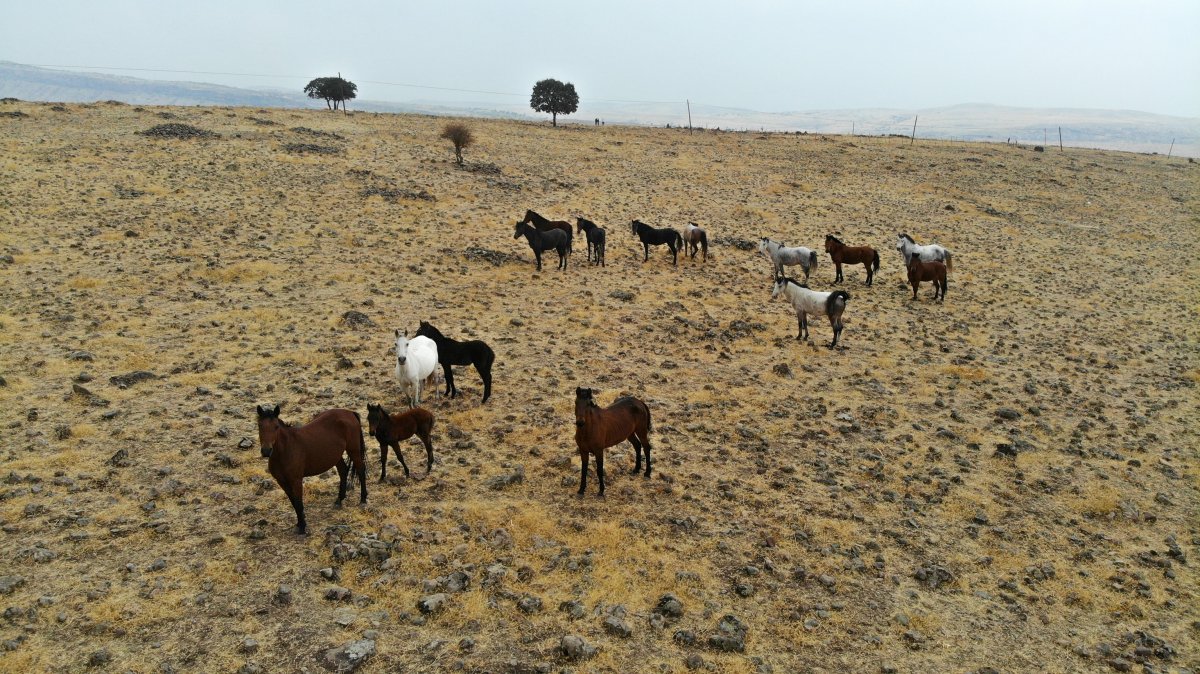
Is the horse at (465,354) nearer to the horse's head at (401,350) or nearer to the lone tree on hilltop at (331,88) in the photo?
the horse's head at (401,350)

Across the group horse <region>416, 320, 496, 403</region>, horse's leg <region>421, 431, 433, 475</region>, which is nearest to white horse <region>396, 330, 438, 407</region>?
horse <region>416, 320, 496, 403</region>

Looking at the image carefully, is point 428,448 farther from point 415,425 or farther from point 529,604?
point 529,604

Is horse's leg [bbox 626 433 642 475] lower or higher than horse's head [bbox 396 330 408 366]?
lower

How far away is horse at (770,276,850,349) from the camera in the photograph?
14.6 m

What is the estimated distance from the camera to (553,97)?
5769 cm

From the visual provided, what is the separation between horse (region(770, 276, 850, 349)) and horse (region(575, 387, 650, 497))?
7943mm

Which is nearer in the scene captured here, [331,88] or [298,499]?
[298,499]

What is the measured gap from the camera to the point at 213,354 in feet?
39.8

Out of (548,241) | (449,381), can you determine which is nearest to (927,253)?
(548,241)

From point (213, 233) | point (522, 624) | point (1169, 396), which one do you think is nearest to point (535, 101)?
point (213, 233)

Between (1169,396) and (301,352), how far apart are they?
18.1 metres

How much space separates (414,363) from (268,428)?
3932mm

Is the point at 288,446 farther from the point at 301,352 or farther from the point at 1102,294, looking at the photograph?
the point at 1102,294

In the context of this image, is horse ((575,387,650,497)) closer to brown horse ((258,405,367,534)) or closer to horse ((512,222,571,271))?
brown horse ((258,405,367,534))
